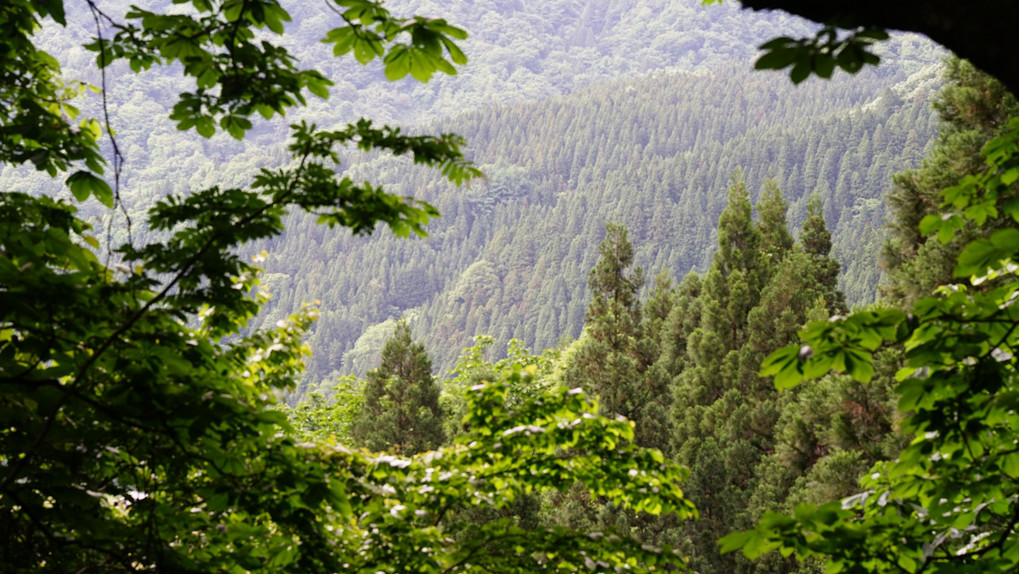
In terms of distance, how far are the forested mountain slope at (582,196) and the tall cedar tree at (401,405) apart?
75617 millimetres

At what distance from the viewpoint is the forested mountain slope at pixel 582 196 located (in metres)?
116

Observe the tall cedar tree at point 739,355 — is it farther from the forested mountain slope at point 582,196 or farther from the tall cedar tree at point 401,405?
the forested mountain slope at point 582,196

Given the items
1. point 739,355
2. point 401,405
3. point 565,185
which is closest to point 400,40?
point 739,355

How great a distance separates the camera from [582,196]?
5758 inches

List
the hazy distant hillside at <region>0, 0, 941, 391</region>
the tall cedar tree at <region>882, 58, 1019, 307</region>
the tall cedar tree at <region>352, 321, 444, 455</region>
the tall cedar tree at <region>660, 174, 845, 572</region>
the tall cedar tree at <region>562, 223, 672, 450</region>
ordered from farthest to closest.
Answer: the hazy distant hillside at <region>0, 0, 941, 391</region>, the tall cedar tree at <region>352, 321, 444, 455</region>, the tall cedar tree at <region>562, 223, 672, 450</region>, the tall cedar tree at <region>660, 174, 845, 572</region>, the tall cedar tree at <region>882, 58, 1019, 307</region>

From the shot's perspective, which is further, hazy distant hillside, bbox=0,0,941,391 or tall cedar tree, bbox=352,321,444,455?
hazy distant hillside, bbox=0,0,941,391

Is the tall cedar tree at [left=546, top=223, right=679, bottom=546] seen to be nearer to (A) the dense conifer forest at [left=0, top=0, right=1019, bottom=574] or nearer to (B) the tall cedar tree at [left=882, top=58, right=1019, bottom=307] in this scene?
(A) the dense conifer forest at [left=0, top=0, right=1019, bottom=574]

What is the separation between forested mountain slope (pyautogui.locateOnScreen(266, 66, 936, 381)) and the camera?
116062 millimetres

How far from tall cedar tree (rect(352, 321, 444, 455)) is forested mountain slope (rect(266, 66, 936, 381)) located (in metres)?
75.6

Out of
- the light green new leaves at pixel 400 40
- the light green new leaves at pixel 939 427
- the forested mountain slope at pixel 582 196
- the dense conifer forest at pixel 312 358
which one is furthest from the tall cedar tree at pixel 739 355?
the forested mountain slope at pixel 582 196

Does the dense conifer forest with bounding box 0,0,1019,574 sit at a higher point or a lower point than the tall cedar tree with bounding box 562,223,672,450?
lower

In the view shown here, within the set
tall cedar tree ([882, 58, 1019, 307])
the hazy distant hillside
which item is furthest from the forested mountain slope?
tall cedar tree ([882, 58, 1019, 307])

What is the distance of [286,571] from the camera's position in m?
2.46

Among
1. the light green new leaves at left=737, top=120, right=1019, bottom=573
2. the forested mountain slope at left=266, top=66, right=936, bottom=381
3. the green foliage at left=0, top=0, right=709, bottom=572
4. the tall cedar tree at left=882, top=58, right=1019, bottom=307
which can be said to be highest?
the forested mountain slope at left=266, top=66, right=936, bottom=381
